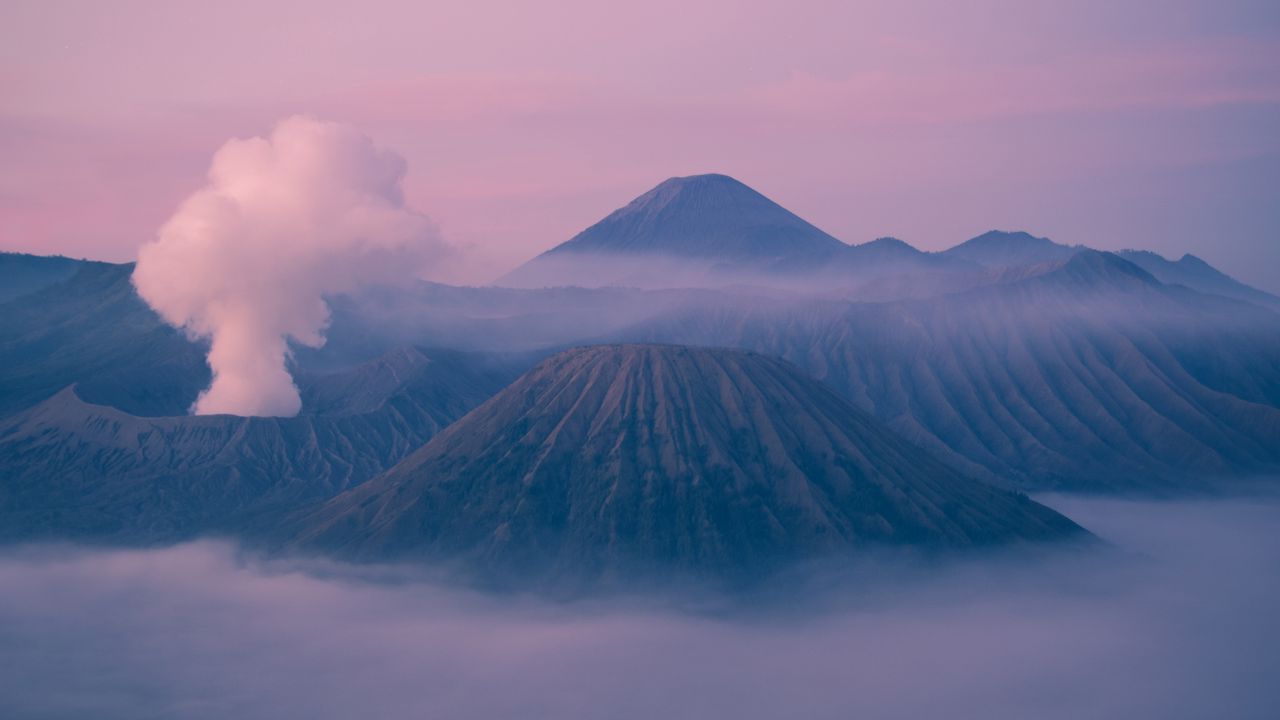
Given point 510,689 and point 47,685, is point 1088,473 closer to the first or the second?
point 510,689

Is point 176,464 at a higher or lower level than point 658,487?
lower

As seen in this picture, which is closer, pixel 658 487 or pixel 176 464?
pixel 658 487

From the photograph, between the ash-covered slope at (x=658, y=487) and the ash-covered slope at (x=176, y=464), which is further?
the ash-covered slope at (x=176, y=464)

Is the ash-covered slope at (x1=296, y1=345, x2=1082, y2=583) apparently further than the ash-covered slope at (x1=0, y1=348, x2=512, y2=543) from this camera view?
No

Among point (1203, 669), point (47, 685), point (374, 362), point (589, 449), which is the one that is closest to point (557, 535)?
point (589, 449)
